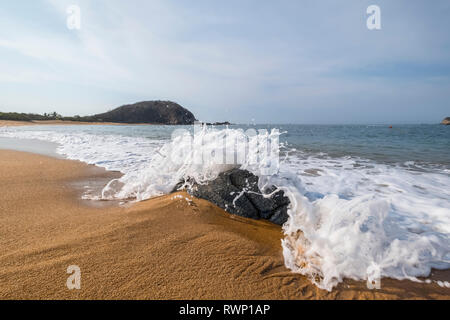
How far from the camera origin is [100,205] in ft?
10.1

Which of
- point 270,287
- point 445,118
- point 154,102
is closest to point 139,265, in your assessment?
point 270,287

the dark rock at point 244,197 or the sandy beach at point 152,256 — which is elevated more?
the dark rock at point 244,197

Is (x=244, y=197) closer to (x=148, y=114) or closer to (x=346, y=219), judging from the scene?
(x=346, y=219)

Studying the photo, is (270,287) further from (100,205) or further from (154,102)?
(154,102)

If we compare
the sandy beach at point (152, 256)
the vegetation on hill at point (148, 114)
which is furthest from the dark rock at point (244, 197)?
the vegetation on hill at point (148, 114)

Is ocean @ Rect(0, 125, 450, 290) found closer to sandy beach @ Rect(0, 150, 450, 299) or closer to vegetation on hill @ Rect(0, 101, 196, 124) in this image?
sandy beach @ Rect(0, 150, 450, 299)

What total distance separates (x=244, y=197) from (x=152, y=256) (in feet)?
4.49

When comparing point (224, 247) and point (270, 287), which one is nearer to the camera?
point (270, 287)

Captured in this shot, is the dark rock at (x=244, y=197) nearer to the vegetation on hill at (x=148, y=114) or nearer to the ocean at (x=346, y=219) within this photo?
the ocean at (x=346, y=219)

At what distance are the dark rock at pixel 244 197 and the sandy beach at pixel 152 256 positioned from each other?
0.11 m

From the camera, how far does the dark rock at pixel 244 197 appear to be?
108 inches

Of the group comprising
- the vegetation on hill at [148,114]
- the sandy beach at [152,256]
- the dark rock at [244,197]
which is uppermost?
the vegetation on hill at [148,114]

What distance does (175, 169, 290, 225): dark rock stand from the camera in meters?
2.74
